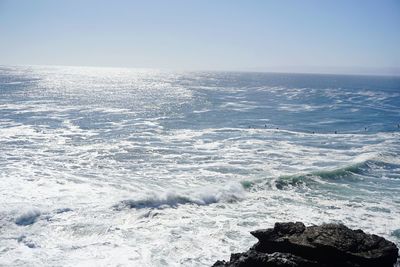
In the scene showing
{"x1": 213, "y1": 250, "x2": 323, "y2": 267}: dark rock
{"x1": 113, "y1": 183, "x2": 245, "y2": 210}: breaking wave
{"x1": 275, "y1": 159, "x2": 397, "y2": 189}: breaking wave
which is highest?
{"x1": 213, "y1": 250, "x2": 323, "y2": 267}: dark rock

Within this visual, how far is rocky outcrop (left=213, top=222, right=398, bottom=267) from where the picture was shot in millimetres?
15820

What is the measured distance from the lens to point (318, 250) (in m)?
16.2

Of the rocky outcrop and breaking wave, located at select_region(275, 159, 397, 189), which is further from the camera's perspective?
breaking wave, located at select_region(275, 159, 397, 189)

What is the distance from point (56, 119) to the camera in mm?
65000

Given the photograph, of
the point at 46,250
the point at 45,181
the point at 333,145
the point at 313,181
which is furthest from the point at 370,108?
the point at 46,250

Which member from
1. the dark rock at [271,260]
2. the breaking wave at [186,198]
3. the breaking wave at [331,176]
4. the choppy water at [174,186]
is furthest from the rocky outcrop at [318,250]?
the breaking wave at [331,176]

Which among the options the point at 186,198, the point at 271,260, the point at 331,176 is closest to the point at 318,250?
the point at 271,260

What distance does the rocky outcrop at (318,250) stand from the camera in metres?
15.8

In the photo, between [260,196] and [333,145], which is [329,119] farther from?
[260,196]

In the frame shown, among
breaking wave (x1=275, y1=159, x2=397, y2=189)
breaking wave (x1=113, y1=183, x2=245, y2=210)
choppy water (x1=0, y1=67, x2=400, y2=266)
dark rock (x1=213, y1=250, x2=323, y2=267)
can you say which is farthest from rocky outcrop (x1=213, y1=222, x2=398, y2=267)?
breaking wave (x1=275, y1=159, x2=397, y2=189)

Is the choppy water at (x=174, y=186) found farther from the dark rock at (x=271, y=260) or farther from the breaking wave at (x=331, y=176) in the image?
the dark rock at (x=271, y=260)

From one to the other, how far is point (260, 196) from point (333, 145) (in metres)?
23.4

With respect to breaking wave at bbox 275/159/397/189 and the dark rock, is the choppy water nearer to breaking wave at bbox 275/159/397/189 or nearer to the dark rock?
breaking wave at bbox 275/159/397/189

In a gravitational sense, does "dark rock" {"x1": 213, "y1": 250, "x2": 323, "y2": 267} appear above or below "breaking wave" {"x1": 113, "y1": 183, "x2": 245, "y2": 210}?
above
